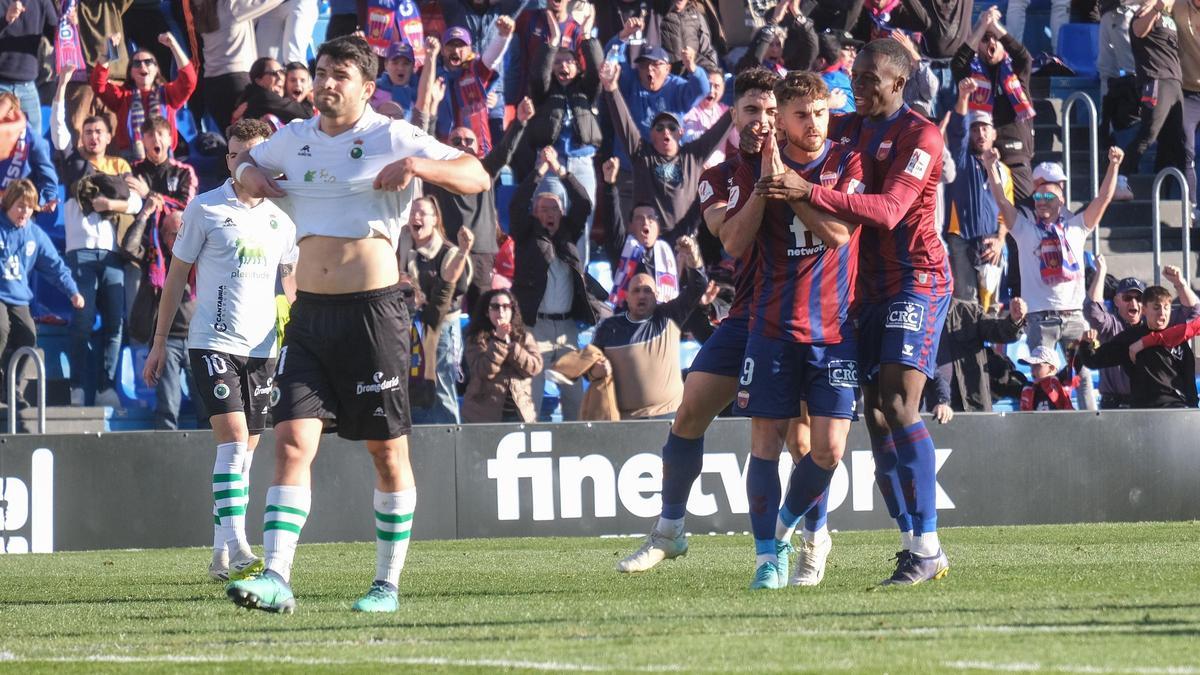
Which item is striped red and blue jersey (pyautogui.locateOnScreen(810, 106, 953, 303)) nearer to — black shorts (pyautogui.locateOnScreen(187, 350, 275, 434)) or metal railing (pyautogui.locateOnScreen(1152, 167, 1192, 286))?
black shorts (pyautogui.locateOnScreen(187, 350, 275, 434))

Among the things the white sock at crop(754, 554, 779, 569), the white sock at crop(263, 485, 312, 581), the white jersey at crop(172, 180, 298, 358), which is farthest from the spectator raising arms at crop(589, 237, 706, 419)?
the white sock at crop(263, 485, 312, 581)

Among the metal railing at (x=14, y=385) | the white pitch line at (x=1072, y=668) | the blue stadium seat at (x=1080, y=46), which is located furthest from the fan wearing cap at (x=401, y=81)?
the white pitch line at (x=1072, y=668)

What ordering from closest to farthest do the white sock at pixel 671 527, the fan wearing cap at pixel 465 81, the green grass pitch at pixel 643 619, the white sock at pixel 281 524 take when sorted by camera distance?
the green grass pitch at pixel 643 619, the white sock at pixel 281 524, the white sock at pixel 671 527, the fan wearing cap at pixel 465 81

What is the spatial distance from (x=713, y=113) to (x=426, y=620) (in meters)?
10.7

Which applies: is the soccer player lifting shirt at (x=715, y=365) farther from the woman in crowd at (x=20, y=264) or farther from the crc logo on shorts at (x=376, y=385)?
the woman in crowd at (x=20, y=264)

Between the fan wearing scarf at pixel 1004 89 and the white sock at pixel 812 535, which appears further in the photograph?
the fan wearing scarf at pixel 1004 89

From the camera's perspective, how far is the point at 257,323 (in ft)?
29.1

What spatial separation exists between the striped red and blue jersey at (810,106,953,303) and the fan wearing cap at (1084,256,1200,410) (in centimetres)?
742

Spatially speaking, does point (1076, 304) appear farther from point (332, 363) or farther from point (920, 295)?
point (332, 363)

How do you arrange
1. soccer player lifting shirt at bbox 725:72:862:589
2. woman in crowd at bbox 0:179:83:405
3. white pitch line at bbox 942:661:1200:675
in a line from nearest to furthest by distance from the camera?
white pitch line at bbox 942:661:1200:675
soccer player lifting shirt at bbox 725:72:862:589
woman in crowd at bbox 0:179:83:405

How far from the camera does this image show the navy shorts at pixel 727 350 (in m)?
7.90

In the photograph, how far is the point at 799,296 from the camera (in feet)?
23.9

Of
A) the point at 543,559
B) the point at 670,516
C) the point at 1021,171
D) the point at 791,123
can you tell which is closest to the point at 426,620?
the point at 670,516

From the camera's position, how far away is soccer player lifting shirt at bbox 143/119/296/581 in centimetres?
861
